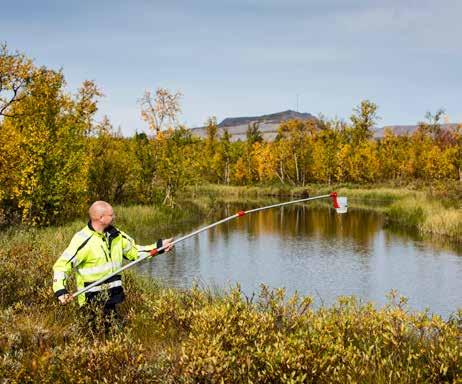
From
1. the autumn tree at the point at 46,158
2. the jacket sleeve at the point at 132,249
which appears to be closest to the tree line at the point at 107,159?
the autumn tree at the point at 46,158

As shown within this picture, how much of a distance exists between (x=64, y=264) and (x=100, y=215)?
0.71 metres

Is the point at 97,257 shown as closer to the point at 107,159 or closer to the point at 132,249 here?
the point at 132,249

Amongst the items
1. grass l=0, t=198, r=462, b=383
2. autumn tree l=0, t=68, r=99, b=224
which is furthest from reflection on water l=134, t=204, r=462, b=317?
grass l=0, t=198, r=462, b=383

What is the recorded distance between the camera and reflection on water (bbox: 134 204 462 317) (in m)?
15.8

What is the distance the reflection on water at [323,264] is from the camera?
15.8 meters

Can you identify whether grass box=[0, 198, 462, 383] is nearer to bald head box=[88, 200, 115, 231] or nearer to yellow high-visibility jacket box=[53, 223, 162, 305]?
yellow high-visibility jacket box=[53, 223, 162, 305]

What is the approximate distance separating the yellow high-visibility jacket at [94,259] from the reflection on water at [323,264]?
234 inches

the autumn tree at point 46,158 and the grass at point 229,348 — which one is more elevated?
the autumn tree at point 46,158

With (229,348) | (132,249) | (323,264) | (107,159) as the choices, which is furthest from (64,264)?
(107,159)

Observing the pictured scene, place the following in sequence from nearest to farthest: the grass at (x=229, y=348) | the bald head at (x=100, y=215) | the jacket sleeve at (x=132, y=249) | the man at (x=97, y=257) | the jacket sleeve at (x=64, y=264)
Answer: the grass at (x=229, y=348)
the jacket sleeve at (x=64, y=264)
the man at (x=97, y=257)
the bald head at (x=100, y=215)
the jacket sleeve at (x=132, y=249)

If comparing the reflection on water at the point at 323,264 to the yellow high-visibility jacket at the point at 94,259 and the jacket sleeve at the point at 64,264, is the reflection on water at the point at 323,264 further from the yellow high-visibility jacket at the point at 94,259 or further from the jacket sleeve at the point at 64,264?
the jacket sleeve at the point at 64,264

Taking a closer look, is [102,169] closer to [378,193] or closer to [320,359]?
[320,359]

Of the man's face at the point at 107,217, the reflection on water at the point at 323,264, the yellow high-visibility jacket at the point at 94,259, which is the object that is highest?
the man's face at the point at 107,217

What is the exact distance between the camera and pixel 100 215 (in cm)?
→ 627
